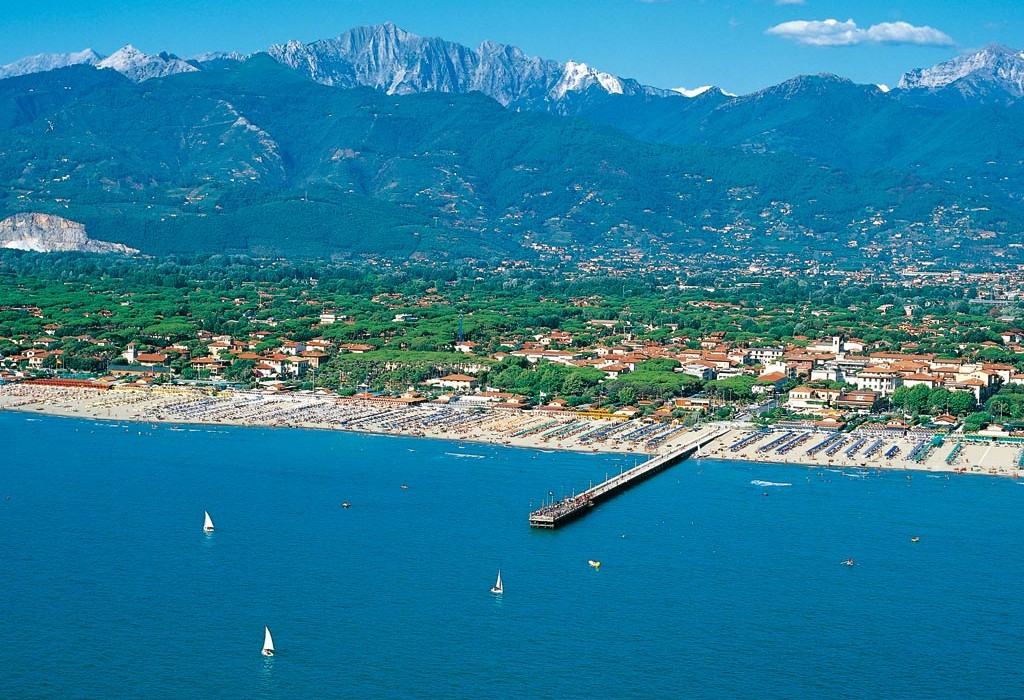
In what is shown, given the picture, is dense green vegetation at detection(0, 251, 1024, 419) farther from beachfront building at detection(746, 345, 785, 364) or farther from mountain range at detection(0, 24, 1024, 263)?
mountain range at detection(0, 24, 1024, 263)

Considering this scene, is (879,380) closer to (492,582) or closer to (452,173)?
(492,582)

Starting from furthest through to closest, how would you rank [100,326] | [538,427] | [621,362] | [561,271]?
[561,271]
[100,326]
[621,362]
[538,427]

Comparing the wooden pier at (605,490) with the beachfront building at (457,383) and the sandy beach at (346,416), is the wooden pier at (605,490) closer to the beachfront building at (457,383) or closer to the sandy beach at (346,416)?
the sandy beach at (346,416)

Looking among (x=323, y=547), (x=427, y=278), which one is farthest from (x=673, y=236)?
(x=323, y=547)

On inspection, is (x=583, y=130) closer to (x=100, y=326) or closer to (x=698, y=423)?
(x=100, y=326)

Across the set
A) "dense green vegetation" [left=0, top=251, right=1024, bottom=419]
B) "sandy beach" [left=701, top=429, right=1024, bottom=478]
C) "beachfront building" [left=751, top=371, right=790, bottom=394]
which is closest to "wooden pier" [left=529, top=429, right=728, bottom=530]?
"sandy beach" [left=701, top=429, right=1024, bottom=478]

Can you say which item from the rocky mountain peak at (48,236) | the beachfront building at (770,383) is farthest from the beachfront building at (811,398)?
the rocky mountain peak at (48,236)
